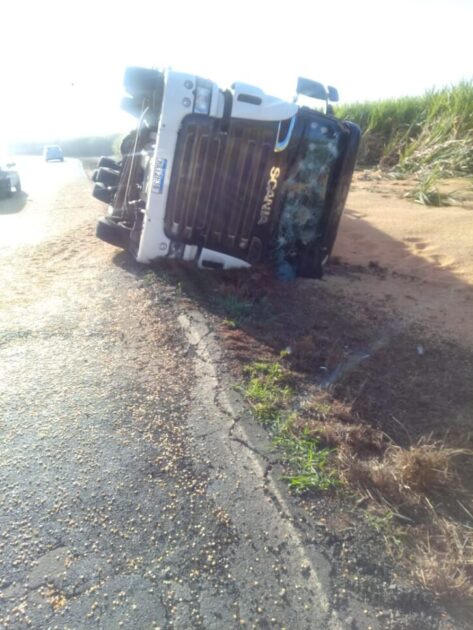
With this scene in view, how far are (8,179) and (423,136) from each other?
459 inches

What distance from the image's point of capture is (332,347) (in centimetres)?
404

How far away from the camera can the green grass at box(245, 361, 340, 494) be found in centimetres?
256

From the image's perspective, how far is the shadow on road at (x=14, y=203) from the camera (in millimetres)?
11008

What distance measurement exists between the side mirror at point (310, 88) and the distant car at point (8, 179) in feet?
32.5

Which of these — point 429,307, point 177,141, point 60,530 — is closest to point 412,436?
point 60,530

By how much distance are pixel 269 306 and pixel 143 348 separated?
1.47 metres

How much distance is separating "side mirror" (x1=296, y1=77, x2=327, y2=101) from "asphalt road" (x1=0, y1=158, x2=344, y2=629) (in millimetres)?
3408

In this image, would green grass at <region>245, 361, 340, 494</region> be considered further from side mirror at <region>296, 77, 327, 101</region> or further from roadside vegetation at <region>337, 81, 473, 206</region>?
roadside vegetation at <region>337, 81, 473, 206</region>

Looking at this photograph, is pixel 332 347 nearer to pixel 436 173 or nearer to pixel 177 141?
pixel 177 141

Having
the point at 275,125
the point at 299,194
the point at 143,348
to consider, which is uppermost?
the point at 275,125

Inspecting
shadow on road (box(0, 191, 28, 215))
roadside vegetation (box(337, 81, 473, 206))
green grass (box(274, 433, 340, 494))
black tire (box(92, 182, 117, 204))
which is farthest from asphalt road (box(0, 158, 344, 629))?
roadside vegetation (box(337, 81, 473, 206))

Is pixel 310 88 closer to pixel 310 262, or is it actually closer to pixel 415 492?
pixel 310 262

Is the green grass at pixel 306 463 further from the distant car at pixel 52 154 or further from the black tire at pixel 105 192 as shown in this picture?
the distant car at pixel 52 154

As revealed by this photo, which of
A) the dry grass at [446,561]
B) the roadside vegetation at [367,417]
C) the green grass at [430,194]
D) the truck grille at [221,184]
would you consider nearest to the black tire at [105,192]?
the truck grille at [221,184]
